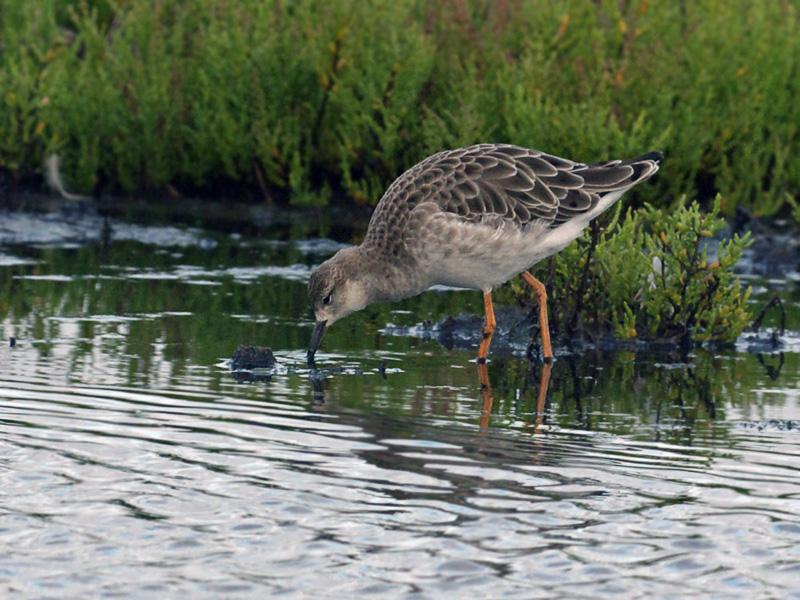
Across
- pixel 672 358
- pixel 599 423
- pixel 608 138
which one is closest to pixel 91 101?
pixel 608 138

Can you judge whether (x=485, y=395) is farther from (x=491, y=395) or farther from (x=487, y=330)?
(x=487, y=330)

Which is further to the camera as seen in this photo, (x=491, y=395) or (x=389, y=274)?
(x=389, y=274)

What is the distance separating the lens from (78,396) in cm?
888

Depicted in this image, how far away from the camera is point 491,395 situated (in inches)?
374

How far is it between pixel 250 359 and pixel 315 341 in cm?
51

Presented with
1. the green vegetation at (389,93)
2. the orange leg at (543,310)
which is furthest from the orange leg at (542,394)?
the green vegetation at (389,93)

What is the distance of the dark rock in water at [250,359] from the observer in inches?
391

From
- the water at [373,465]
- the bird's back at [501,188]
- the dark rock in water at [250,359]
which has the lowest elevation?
the water at [373,465]

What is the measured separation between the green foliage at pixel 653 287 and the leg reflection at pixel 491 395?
939 millimetres

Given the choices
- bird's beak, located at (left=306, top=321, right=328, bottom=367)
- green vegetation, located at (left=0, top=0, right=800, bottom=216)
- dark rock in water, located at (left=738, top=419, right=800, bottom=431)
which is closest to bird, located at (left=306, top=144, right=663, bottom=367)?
bird's beak, located at (left=306, top=321, right=328, bottom=367)

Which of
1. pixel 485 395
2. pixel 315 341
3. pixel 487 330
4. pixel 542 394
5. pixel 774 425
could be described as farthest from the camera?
pixel 487 330

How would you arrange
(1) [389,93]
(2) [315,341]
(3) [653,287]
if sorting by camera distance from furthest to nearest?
1. (1) [389,93]
2. (3) [653,287]
3. (2) [315,341]

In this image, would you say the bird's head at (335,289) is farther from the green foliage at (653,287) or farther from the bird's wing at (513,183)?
the green foliage at (653,287)

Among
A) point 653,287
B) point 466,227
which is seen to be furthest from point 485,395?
point 653,287
